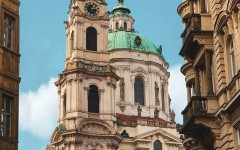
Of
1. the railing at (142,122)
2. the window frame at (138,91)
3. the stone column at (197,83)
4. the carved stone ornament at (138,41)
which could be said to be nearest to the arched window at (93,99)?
the railing at (142,122)

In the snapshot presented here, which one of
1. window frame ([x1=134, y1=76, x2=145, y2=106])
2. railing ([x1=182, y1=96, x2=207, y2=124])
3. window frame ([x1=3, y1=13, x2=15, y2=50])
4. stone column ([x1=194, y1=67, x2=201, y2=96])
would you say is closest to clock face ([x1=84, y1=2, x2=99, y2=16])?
window frame ([x1=134, y1=76, x2=145, y2=106])

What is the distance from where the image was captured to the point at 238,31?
770 inches

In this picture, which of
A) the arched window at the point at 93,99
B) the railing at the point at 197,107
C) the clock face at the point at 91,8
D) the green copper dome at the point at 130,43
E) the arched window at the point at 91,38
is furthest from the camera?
the green copper dome at the point at 130,43

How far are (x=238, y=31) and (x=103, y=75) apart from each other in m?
40.0

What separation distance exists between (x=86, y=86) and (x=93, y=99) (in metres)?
1.55

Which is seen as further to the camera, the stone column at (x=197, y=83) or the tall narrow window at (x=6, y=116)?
the stone column at (x=197, y=83)

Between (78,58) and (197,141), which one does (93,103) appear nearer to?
(78,58)

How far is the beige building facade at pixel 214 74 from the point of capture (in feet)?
64.7

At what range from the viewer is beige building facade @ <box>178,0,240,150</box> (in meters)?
19.7

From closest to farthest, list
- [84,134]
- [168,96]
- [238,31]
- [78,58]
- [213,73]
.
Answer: [238,31] < [213,73] < [84,134] < [78,58] < [168,96]

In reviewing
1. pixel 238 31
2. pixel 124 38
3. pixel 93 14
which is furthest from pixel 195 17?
pixel 124 38

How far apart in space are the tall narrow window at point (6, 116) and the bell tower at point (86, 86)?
32.9m

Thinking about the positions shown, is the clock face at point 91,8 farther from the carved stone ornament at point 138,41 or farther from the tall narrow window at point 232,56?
the tall narrow window at point 232,56

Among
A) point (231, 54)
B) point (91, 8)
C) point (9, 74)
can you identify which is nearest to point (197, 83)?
point (231, 54)
